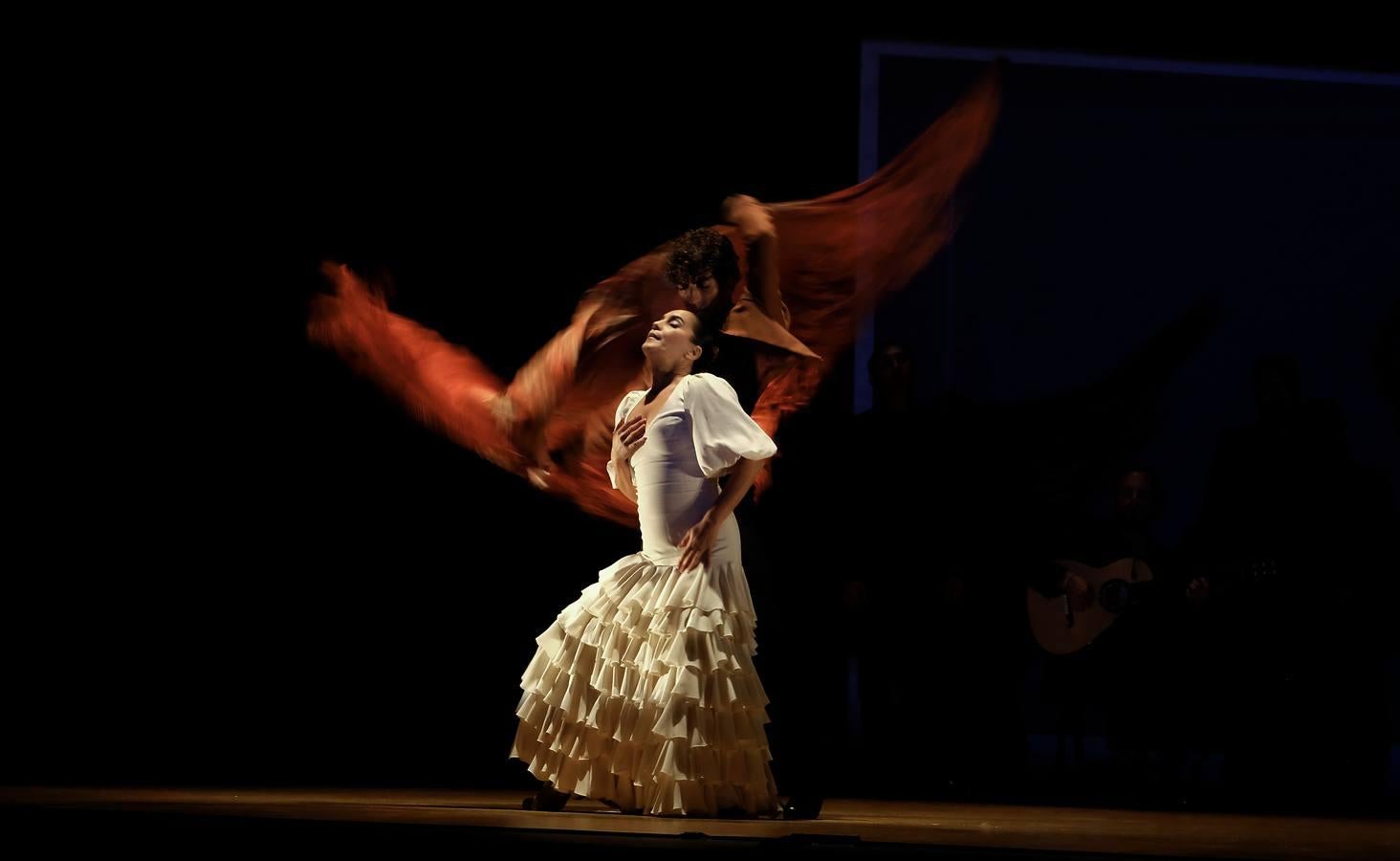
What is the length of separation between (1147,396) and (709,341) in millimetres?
3100

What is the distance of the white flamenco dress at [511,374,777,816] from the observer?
4.14 metres

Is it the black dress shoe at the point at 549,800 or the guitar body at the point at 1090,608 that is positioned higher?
the guitar body at the point at 1090,608

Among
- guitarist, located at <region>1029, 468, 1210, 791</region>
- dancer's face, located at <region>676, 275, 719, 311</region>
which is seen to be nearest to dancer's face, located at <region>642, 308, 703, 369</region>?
dancer's face, located at <region>676, 275, 719, 311</region>

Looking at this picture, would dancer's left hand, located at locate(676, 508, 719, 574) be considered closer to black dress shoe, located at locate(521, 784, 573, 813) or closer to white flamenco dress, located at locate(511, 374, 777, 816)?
white flamenco dress, located at locate(511, 374, 777, 816)

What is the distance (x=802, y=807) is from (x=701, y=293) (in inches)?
55.4

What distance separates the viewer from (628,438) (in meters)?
4.42

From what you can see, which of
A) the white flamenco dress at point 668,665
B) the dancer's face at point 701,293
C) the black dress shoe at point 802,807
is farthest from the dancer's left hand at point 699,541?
the black dress shoe at point 802,807

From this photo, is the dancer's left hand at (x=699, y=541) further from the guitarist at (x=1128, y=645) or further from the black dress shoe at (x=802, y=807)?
the guitarist at (x=1128, y=645)

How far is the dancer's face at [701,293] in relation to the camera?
4.37 metres

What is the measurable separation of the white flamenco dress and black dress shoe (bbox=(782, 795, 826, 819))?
0.15 ft

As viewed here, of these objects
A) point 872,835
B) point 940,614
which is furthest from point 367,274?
point 872,835

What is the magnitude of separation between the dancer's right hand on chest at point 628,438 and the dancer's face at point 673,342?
173mm

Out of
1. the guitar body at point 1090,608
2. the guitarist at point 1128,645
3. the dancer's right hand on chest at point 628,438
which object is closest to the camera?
the dancer's right hand on chest at point 628,438

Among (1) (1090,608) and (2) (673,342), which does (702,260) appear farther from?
(1) (1090,608)
